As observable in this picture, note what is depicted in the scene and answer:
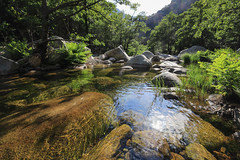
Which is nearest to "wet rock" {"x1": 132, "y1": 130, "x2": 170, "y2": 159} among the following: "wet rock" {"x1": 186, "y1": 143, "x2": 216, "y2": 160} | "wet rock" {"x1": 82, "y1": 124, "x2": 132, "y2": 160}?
"wet rock" {"x1": 82, "y1": 124, "x2": 132, "y2": 160}

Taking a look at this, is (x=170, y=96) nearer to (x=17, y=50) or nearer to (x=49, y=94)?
(x=49, y=94)

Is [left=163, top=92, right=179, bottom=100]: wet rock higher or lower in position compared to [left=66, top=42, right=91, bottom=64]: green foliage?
lower

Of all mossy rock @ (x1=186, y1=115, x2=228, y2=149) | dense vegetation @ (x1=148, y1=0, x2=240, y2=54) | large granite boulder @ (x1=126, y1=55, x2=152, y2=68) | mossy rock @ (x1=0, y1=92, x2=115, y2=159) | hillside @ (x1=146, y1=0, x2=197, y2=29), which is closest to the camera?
mossy rock @ (x1=0, y1=92, x2=115, y2=159)

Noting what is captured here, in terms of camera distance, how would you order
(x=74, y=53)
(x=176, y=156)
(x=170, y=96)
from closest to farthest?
(x=176, y=156)
(x=170, y=96)
(x=74, y=53)

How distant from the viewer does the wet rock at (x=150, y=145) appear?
4.14 ft

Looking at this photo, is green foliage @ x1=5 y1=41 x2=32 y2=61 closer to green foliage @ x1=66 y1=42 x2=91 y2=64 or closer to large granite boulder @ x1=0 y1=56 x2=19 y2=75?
large granite boulder @ x1=0 y1=56 x2=19 y2=75

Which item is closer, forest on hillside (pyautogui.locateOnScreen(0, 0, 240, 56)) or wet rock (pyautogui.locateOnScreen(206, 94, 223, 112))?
wet rock (pyautogui.locateOnScreen(206, 94, 223, 112))

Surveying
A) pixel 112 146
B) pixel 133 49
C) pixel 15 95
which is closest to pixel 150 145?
pixel 112 146

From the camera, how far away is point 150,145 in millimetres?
1380

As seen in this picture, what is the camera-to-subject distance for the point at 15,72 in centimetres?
582

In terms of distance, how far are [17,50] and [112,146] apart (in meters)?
9.37

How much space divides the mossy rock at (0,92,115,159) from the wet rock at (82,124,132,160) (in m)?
0.12

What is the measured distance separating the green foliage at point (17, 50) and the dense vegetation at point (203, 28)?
10656mm

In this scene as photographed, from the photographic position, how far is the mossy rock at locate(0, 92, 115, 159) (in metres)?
1.21
